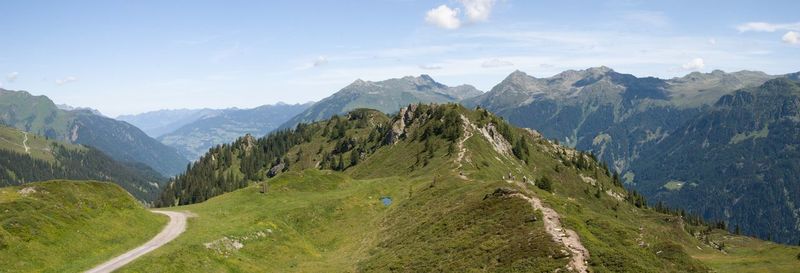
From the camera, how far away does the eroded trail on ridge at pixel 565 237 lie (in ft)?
151

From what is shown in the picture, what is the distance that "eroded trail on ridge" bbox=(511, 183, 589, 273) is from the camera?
46.1 meters

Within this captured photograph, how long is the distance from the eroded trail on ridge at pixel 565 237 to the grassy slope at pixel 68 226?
45896 mm

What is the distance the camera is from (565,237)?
51.5 metres

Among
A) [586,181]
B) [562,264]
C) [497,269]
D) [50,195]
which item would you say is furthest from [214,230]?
[586,181]

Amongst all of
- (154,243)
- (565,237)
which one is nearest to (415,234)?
(565,237)

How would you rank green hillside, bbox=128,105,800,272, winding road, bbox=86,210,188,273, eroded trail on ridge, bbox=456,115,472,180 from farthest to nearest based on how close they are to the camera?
eroded trail on ridge, bbox=456,115,472,180 < winding road, bbox=86,210,188,273 < green hillside, bbox=128,105,800,272

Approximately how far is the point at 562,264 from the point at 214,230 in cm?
4397

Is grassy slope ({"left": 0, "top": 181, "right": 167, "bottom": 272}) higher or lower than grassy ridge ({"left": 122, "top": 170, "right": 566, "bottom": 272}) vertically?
higher

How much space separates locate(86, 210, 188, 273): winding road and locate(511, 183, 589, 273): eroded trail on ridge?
42.6 meters

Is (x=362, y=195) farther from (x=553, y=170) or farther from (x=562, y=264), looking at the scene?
(x=553, y=170)

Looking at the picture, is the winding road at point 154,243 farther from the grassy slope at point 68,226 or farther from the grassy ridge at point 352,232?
the grassy ridge at point 352,232

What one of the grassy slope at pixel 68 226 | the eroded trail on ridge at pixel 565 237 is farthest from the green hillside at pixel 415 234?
the grassy slope at pixel 68 226

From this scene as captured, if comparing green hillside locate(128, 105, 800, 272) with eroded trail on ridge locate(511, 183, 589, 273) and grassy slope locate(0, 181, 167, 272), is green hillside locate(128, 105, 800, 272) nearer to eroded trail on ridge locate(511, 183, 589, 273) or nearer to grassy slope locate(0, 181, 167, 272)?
eroded trail on ridge locate(511, 183, 589, 273)

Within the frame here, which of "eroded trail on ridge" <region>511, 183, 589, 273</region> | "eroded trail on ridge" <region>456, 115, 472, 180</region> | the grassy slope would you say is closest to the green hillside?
"eroded trail on ridge" <region>511, 183, 589, 273</region>
